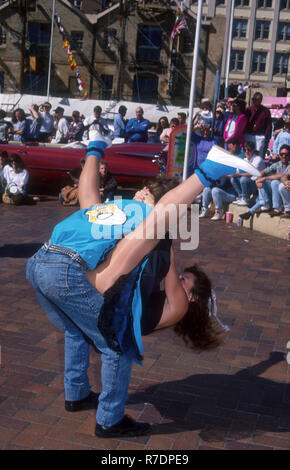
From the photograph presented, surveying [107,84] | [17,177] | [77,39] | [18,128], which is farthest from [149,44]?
[17,177]

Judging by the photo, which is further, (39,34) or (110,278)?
(39,34)

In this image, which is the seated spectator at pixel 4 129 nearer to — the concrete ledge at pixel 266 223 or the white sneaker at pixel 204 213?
the white sneaker at pixel 204 213

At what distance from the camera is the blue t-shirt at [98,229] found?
109 inches

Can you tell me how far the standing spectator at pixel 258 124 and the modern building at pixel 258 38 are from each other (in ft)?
165

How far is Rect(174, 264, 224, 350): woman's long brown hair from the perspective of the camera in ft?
10.3

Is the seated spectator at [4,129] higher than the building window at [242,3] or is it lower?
lower

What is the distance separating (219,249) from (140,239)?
5744 millimetres

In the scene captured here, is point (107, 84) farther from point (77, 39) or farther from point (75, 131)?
point (75, 131)

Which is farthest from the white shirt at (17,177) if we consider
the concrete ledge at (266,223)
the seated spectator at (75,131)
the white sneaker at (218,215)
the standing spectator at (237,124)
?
the concrete ledge at (266,223)

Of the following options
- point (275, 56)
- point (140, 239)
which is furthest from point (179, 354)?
point (275, 56)

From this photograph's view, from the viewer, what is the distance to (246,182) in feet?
33.3

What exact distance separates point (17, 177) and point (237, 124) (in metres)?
4.57

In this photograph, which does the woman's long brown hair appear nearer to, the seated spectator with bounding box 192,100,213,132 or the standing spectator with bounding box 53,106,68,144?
the seated spectator with bounding box 192,100,213,132
